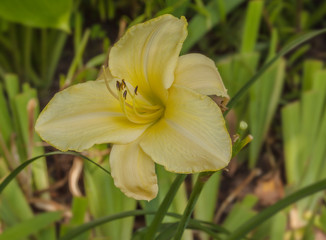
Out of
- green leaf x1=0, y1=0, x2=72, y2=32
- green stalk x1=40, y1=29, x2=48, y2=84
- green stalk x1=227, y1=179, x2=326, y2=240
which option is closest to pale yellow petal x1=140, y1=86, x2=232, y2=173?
green stalk x1=227, y1=179, x2=326, y2=240

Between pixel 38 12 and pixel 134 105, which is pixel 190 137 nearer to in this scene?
pixel 134 105

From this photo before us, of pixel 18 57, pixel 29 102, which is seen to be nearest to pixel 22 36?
pixel 18 57

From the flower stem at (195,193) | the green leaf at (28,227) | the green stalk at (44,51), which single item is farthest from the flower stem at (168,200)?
the green stalk at (44,51)

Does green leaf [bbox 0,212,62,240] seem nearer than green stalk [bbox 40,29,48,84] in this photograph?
Yes

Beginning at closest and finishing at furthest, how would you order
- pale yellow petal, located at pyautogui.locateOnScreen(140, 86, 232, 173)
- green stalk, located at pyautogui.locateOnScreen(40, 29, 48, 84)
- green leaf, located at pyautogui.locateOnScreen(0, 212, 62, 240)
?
pale yellow petal, located at pyautogui.locateOnScreen(140, 86, 232, 173) → green leaf, located at pyautogui.locateOnScreen(0, 212, 62, 240) → green stalk, located at pyautogui.locateOnScreen(40, 29, 48, 84)

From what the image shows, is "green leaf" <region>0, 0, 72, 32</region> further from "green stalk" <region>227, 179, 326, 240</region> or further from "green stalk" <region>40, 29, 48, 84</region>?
"green stalk" <region>227, 179, 326, 240</region>

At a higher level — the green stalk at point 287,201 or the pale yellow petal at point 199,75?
the pale yellow petal at point 199,75

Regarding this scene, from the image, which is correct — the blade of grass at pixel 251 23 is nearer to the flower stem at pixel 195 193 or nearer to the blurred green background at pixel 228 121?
the blurred green background at pixel 228 121
